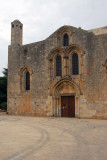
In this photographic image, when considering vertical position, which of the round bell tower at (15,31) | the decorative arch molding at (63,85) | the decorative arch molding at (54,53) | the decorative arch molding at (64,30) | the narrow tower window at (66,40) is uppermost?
the round bell tower at (15,31)

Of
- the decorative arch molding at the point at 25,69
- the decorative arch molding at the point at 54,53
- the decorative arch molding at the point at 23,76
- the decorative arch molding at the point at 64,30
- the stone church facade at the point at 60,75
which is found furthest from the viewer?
the decorative arch molding at the point at 23,76

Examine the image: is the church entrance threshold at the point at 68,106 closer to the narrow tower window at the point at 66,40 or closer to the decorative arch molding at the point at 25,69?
the decorative arch molding at the point at 25,69

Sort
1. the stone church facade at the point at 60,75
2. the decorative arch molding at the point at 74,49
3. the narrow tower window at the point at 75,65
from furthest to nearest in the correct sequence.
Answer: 1. the narrow tower window at the point at 75,65
2. the decorative arch molding at the point at 74,49
3. the stone church facade at the point at 60,75

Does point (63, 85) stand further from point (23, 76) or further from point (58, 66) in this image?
point (23, 76)

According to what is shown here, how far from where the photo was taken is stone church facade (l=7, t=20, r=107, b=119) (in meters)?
14.3

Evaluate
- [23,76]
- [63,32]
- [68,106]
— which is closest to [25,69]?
[23,76]

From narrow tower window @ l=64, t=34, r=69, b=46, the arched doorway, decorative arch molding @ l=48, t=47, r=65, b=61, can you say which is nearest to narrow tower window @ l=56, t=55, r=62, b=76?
decorative arch molding @ l=48, t=47, r=65, b=61

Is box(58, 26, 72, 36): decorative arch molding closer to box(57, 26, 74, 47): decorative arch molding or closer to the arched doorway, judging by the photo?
box(57, 26, 74, 47): decorative arch molding

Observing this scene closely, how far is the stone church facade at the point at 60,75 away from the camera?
14.3 m

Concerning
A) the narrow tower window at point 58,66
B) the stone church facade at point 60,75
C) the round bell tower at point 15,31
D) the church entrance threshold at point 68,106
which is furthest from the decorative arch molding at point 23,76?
the church entrance threshold at point 68,106

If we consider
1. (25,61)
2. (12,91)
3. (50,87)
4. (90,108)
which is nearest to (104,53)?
(90,108)

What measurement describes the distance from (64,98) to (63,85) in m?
1.22

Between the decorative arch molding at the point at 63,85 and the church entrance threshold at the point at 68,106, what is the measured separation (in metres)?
0.88

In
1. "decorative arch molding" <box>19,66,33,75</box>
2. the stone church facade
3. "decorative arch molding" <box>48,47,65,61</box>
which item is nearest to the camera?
the stone church facade
